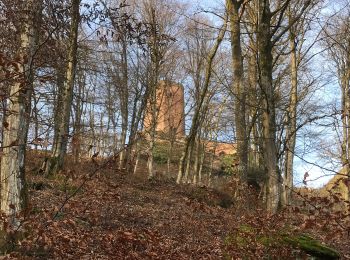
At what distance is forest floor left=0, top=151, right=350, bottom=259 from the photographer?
4.77m

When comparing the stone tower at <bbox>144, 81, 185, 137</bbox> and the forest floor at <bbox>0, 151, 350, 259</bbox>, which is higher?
the stone tower at <bbox>144, 81, 185, 137</bbox>

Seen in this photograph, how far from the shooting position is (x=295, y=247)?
6289 millimetres

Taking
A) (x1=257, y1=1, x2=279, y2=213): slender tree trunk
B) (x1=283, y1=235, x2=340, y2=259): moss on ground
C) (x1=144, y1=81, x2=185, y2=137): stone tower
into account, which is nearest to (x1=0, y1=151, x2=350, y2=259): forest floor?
(x1=283, y1=235, x2=340, y2=259): moss on ground

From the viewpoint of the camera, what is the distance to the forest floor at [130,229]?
4.77 m

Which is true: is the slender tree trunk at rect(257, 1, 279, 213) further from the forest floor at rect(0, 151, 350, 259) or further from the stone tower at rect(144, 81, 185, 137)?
the stone tower at rect(144, 81, 185, 137)

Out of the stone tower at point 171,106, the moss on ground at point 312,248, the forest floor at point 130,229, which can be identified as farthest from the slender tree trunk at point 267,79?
the stone tower at point 171,106

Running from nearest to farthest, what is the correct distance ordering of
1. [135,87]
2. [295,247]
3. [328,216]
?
[328,216] → [295,247] → [135,87]

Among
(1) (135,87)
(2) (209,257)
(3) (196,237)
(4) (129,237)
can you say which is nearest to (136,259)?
(4) (129,237)

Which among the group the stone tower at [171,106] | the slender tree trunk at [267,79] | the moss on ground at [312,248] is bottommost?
the moss on ground at [312,248]

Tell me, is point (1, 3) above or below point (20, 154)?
above

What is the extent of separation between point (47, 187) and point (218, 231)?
528cm

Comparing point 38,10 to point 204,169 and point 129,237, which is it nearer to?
point 129,237

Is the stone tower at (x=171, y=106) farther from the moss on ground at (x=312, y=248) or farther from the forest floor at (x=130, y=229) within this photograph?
the moss on ground at (x=312, y=248)

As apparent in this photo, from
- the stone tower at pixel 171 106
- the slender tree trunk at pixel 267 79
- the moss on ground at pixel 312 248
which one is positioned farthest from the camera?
the stone tower at pixel 171 106
